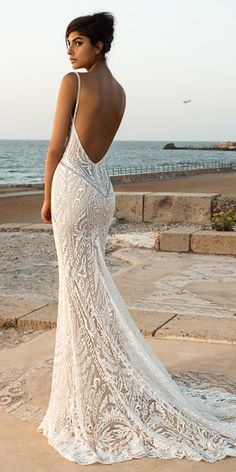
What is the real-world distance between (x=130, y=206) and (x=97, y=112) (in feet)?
33.0

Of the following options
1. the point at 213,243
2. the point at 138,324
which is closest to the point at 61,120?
the point at 138,324

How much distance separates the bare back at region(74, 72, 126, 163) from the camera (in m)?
3.35

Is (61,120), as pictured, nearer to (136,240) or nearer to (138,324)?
(138,324)

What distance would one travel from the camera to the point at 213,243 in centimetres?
979

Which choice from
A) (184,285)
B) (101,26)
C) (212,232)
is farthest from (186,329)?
(212,232)

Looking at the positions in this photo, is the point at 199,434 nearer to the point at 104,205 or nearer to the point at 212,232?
the point at 104,205

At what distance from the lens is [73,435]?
3.40 metres

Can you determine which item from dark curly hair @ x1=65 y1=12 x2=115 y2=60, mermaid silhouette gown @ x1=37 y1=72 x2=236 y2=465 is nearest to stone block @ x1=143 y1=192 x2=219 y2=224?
mermaid silhouette gown @ x1=37 y1=72 x2=236 y2=465

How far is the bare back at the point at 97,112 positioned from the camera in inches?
132

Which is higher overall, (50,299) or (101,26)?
(101,26)

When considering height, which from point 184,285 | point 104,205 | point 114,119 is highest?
point 114,119

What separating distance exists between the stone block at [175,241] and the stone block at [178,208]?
9.61 ft

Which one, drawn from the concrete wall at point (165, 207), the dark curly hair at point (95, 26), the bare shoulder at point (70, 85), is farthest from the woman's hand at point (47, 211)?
the concrete wall at point (165, 207)

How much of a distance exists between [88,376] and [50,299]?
136 inches
